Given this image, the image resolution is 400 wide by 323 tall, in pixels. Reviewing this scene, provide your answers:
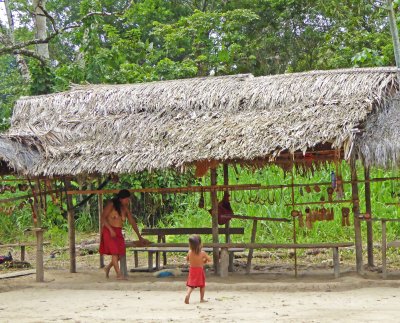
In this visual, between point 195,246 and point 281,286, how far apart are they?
154cm

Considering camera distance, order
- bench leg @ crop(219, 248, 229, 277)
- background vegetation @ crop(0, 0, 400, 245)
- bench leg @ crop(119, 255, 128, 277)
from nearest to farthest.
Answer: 1. bench leg @ crop(219, 248, 229, 277)
2. bench leg @ crop(119, 255, 128, 277)
3. background vegetation @ crop(0, 0, 400, 245)

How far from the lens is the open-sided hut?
974 cm

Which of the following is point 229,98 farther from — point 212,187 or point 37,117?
point 37,117

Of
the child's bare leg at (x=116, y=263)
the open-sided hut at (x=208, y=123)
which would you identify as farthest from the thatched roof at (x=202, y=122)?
the child's bare leg at (x=116, y=263)

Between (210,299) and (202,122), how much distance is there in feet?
9.46

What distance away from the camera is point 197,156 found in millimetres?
10234

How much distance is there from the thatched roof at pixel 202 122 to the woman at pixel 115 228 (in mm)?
634

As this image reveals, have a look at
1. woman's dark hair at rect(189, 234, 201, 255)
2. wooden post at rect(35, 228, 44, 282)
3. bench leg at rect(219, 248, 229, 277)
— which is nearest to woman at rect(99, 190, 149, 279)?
wooden post at rect(35, 228, 44, 282)

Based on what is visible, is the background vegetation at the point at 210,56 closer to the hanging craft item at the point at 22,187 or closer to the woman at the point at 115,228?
the hanging craft item at the point at 22,187

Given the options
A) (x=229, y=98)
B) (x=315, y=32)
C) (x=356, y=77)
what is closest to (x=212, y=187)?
(x=229, y=98)

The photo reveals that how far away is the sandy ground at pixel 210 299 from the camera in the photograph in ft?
26.3

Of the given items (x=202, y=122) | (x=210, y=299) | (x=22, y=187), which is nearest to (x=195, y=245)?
(x=210, y=299)

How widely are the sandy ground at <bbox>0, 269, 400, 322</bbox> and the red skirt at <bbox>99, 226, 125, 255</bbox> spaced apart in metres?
0.45

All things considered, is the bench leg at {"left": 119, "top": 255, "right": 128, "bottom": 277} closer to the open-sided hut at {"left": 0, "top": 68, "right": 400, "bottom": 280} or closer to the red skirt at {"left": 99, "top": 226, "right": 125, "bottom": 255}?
the red skirt at {"left": 99, "top": 226, "right": 125, "bottom": 255}
